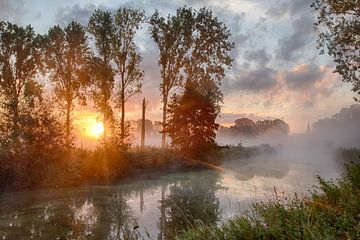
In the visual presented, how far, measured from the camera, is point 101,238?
13.8m

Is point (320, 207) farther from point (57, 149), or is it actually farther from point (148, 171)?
point (148, 171)

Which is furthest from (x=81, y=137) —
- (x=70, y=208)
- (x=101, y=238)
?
(x=101, y=238)

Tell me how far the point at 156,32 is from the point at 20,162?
2635 centimetres

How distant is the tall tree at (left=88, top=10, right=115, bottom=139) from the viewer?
1716 inches

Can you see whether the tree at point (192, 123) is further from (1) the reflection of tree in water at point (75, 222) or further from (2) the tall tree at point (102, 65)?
(1) the reflection of tree in water at point (75, 222)

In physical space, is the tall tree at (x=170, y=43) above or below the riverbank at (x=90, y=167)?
above

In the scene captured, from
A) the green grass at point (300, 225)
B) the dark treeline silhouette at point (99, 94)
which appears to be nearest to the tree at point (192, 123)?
the dark treeline silhouette at point (99, 94)

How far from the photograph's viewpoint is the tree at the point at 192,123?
1810 inches

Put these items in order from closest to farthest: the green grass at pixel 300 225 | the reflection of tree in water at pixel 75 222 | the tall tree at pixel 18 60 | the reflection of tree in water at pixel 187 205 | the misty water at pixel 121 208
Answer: the green grass at pixel 300 225, the reflection of tree in water at pixel 75 222, the misty water at pixel 121 208, the reflection of tree in water at pixel 187 205, the tall tree at pixel 18 60

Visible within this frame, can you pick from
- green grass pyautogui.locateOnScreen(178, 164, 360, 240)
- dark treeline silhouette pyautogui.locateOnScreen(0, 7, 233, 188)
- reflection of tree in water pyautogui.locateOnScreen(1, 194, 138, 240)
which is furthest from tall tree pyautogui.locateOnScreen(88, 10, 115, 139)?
green grass pyautogui.locateOnScreen(178, 164, 360, 240)

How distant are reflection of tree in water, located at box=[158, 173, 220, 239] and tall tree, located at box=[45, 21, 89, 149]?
19.4 meters

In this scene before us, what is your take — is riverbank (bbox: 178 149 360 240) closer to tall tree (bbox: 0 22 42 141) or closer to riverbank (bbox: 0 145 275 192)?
riverbank (bbox: 0 145 275 192)

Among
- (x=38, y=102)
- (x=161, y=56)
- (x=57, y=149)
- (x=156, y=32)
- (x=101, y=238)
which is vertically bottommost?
(x=101, y=238)

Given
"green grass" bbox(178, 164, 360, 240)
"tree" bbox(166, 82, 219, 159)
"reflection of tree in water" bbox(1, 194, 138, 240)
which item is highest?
"tree" bbox(166, 82, 219, 159)
